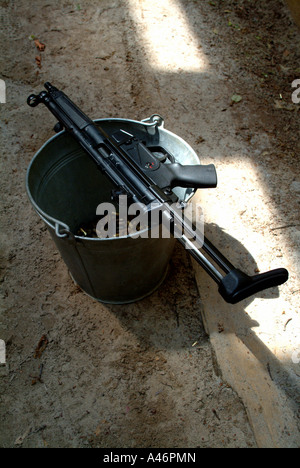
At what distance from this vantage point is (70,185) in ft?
5.96

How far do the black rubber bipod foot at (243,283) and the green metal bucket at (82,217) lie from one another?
365 millimetres

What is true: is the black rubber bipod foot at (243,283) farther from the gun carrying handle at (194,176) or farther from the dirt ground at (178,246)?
the dirt ground at (178,246)

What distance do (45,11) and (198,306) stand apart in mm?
2715

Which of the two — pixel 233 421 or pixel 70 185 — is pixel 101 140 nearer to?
pixel 70 185

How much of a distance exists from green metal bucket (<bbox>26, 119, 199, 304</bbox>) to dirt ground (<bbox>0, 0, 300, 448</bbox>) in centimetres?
15

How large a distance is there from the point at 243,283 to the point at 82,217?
1.04 m

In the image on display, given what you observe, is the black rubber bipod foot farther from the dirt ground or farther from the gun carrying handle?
the dirt ground

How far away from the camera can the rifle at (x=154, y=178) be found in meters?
1.24

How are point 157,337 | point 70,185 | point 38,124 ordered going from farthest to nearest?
point 38,124
point 70,185
point 157,337

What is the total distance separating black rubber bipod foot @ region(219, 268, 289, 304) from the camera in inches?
47.6

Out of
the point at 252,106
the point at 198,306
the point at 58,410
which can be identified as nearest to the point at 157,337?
the point at 198,306

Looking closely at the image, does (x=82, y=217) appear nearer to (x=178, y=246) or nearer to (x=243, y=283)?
(x=178, y=246)

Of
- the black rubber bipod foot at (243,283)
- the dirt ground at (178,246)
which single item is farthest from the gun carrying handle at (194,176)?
the dirt ground at (178,246)

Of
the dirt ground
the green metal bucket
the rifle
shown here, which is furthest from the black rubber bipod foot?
the dirt ground
